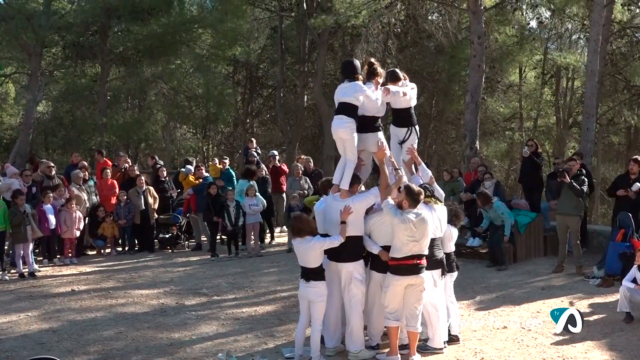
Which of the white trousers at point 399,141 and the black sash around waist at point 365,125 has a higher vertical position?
the black sash around waist at point 365,125

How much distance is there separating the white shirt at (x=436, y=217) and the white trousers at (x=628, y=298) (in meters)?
2.43

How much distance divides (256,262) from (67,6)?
9949mm

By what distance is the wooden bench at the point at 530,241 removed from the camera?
12219 mm

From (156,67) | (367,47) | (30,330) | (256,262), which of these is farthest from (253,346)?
(156,67)

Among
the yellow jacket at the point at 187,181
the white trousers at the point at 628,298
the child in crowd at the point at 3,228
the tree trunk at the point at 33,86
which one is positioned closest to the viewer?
the white trousers at the point at 628,298

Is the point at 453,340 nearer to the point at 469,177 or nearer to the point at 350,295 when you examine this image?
the point at 350,295

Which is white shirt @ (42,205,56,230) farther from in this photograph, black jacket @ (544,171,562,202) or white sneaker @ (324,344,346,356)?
black jacket @ (544,171,562,202)

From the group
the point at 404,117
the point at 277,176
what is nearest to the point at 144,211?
the point at 277,176

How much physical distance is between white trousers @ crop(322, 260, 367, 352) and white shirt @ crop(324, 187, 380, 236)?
1.03 ft

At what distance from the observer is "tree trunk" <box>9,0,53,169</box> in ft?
60.5

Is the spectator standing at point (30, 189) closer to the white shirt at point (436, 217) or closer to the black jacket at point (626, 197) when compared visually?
the white shirt at point (436, 217)

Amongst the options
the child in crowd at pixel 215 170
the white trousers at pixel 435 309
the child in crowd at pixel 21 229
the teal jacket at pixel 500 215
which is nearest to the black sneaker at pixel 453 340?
the white trousers at pixel 435 309

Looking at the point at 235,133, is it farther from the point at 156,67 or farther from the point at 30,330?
the point at 30,330

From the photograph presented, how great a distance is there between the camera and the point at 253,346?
315 inches
